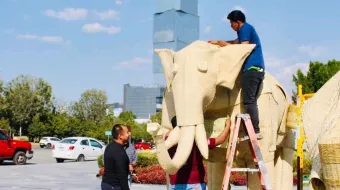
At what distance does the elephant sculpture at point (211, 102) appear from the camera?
487cm

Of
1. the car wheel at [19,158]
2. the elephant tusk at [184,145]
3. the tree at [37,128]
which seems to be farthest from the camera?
the tree at [37,128]

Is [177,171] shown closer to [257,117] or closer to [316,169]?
[257,117]

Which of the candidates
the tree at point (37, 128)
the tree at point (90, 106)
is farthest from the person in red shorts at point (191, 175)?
the tree at point (90, 106)

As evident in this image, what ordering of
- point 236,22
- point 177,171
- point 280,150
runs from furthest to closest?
point 280,150 → point 236,22 → point 177,171

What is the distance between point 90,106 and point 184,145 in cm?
5986

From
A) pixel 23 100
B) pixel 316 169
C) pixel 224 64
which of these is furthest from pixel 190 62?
pixel 23 100

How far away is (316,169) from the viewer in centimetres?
222

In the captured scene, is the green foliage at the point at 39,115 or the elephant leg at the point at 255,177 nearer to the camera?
the elephant leg at the point at 255,177

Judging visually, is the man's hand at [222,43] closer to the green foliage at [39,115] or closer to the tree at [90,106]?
the green foliage at [39,115]

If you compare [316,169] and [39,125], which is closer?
[316,169]

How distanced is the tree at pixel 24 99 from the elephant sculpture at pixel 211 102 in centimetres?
5135

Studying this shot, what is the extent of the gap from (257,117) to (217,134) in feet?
1.60

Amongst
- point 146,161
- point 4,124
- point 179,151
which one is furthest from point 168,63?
point 4,124

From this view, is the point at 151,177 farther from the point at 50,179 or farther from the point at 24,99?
the point at 24,99
